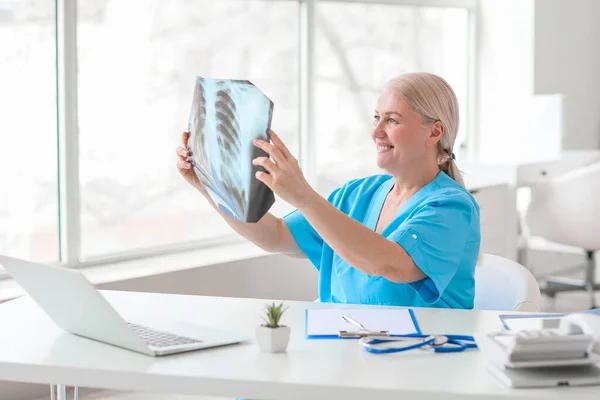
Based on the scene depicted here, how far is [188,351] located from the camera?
157 centimetres

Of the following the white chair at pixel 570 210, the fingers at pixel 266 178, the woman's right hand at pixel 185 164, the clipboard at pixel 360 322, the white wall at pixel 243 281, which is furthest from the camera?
the white chair at pixel 570 210

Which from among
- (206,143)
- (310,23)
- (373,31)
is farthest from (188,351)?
(373,31)

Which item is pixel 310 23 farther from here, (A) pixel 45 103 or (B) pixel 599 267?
(B) pixel 599 267

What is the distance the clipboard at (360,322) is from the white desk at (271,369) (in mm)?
28

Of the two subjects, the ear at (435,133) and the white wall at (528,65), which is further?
the white wall at (528,65)

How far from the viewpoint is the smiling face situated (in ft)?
7.09

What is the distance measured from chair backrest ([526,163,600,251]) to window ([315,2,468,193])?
866mm

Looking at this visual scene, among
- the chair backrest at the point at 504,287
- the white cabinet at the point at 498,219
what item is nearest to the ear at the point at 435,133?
the chair backrest at the point at 504,287

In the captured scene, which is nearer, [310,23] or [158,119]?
[158,119]

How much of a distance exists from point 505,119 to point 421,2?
929mm

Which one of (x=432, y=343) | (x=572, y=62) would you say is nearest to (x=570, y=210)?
(x=572, y=62)

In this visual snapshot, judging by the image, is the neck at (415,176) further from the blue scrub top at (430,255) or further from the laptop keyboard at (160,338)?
the laptop keyboard at (160,338)

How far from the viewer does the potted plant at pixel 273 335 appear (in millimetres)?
1546

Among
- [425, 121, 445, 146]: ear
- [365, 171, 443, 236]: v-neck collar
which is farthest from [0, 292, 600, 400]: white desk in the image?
[425, 121, 445, 146]: ear
